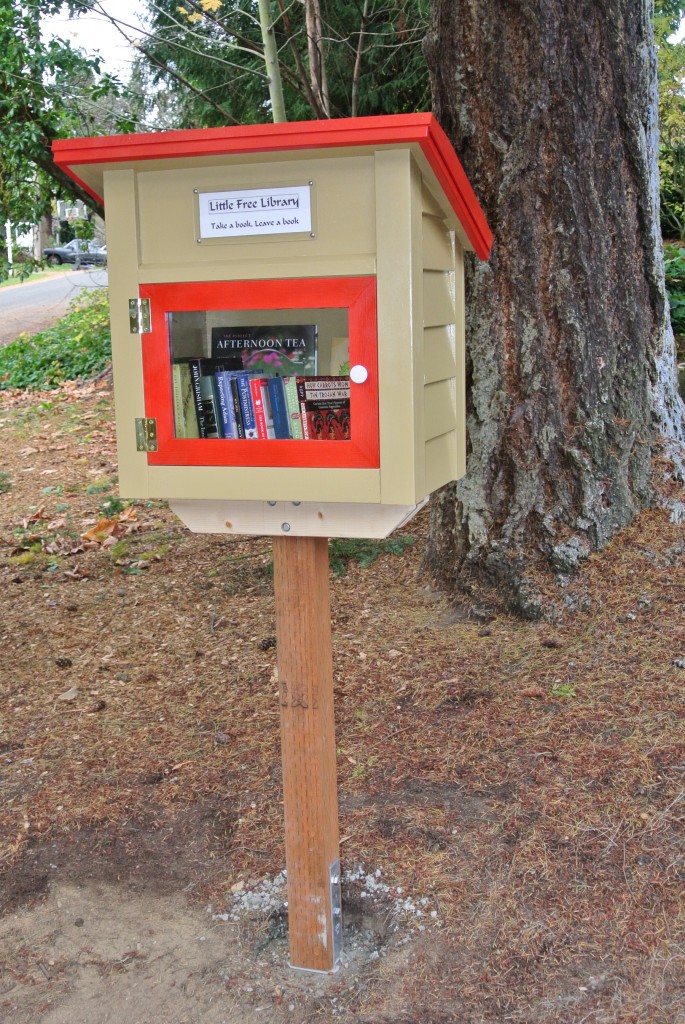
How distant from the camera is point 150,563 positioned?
5055 millimetres

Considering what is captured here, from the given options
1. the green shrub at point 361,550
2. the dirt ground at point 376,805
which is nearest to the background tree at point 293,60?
the green shrub at point 361,550

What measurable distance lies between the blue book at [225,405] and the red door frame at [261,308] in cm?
3

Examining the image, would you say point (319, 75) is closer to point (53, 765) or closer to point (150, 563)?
point (150, 563)

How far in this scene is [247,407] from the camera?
2145 mm

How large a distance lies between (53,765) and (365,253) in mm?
2306

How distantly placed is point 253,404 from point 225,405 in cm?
7

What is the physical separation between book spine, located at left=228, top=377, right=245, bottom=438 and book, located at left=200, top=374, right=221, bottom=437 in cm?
4

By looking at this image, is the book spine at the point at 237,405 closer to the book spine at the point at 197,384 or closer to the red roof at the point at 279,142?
the book spine at the point at 197,384

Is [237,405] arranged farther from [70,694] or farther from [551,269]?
[70,694]

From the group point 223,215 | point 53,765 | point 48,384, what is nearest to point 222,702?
point 53,765

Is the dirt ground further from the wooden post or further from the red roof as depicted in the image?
the red roof

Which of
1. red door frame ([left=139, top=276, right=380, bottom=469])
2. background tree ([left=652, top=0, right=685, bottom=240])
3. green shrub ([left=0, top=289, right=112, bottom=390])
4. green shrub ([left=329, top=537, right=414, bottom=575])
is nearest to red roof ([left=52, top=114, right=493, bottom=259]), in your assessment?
red door frame ([left=139, top=276, right=380, bottom=469])

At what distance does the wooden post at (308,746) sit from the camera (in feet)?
7.68

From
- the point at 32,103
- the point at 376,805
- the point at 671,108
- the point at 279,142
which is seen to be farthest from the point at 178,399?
the point at 671,108
